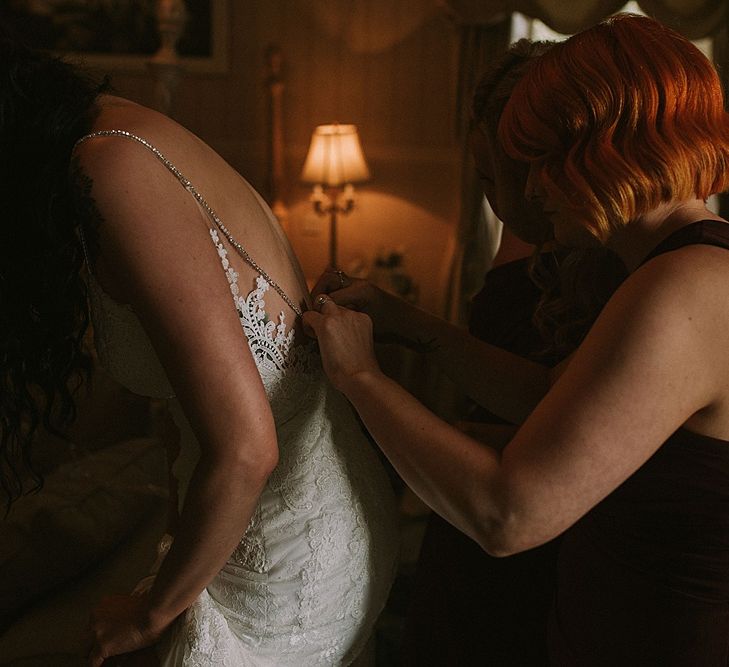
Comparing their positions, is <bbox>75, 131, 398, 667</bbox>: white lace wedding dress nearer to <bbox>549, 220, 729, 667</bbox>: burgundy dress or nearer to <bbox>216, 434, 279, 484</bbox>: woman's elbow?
<bbox>216, 434, 279, 484</bbox>: woman's elbow

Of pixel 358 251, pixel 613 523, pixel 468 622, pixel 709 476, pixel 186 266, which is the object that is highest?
pixel 186 266

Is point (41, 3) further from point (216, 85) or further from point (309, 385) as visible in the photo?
point (309, 385)

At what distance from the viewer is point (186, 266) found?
2.66ft

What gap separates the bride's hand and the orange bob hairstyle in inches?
12.1

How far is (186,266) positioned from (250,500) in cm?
28

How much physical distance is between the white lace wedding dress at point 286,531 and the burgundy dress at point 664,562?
30 cm

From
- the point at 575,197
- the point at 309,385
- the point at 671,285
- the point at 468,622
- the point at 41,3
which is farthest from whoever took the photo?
the point at 41,3

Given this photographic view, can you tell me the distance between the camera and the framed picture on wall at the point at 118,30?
442cm

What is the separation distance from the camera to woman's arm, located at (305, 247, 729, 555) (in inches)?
30.0

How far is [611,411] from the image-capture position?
77 cm

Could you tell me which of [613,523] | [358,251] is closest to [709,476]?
[613,523]

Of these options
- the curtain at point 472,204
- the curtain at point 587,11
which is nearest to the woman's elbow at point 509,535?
the curtain at point 587,11

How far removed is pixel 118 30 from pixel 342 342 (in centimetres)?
411

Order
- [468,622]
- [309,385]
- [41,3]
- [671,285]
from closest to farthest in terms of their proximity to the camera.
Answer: [671,285] < [309,385] < [468,622] < [41,3]
